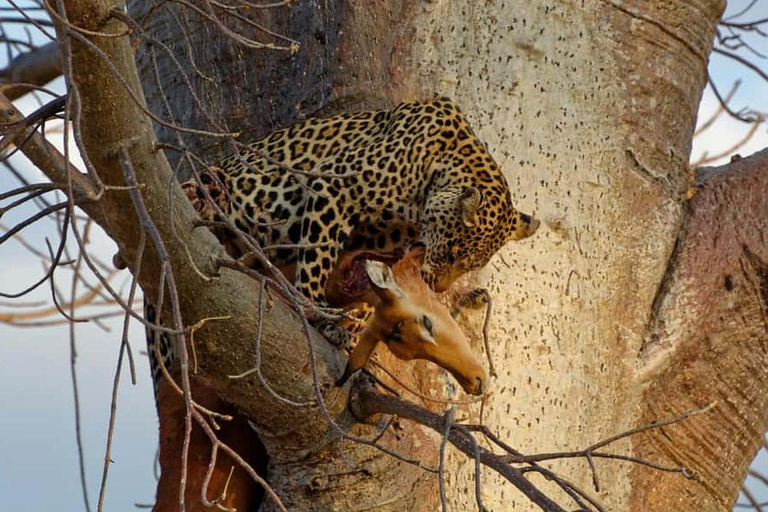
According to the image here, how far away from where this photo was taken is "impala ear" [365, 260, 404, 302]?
2893mm

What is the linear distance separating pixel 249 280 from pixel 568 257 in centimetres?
114

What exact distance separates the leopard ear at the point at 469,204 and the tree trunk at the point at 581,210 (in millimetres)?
156

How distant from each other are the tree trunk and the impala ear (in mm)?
546

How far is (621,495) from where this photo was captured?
148 inches

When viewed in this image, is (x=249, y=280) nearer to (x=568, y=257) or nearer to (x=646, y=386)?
(x=568, y=257)

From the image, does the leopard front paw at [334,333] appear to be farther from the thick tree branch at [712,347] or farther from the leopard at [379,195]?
the thick tree branch at [712,347]

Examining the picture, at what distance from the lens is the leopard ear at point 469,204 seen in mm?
3684

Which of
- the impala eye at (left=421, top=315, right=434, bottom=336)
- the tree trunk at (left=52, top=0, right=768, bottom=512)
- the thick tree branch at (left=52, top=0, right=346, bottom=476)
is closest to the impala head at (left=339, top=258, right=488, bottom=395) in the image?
the impala eye at (left=421, top=315, right=434, bottom=336)

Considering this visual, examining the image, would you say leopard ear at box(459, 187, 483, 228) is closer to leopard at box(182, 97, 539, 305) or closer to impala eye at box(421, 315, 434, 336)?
leopard at box(182, 97, 539, 305)

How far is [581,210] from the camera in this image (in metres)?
3.78

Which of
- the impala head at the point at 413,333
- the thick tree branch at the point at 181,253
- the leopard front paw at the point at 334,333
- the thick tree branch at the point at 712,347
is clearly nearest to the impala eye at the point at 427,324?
the impala head at the point at 413,333

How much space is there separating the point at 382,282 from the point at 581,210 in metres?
1.08

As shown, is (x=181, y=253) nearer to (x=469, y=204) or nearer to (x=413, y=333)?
(x=413, y=333)

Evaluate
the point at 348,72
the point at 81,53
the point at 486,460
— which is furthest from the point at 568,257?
the point at 81,53
